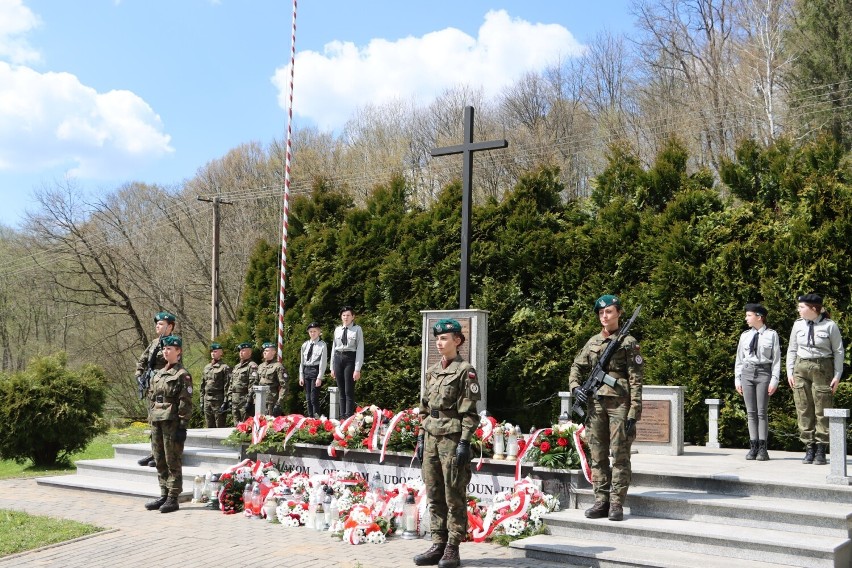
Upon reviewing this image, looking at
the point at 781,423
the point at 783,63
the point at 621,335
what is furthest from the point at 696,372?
the point at 783,63

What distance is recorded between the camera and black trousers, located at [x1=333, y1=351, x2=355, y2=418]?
1136cm

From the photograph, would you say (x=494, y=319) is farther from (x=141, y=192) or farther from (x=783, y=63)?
(x=141, y=192)

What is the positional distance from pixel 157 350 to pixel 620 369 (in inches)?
242

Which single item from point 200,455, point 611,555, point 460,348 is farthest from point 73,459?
point 611,555

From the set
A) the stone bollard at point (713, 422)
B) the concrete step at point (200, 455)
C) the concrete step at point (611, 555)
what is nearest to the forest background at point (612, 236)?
the stone bollard at point (713, 422)

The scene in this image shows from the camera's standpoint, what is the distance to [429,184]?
29.3m

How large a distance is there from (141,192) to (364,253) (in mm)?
21144

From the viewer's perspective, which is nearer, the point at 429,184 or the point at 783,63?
the point at 783,63

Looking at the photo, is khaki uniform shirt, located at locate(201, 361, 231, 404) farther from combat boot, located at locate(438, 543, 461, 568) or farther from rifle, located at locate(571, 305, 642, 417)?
rifle, located at locate(571, 305, 642, 417)

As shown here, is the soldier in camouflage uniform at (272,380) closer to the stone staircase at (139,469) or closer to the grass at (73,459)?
the stone staircase at (139,469)

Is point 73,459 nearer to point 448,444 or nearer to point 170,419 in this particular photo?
point 170,419

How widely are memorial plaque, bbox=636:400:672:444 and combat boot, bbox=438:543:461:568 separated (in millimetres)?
4220

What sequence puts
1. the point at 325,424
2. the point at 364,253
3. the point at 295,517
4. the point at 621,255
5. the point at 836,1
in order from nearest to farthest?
1. the point at 295,517
2. the point at 325,424
3. the point at 621,255
4. the point at 364,253
5. the point at 836,1

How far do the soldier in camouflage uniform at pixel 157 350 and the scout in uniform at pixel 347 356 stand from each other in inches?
92.0
